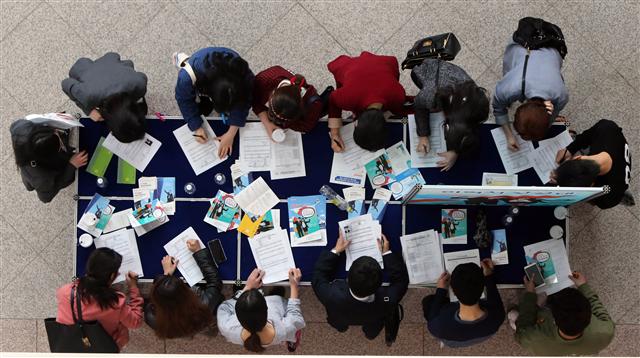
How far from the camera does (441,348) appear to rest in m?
3.39

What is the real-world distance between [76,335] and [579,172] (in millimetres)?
2841

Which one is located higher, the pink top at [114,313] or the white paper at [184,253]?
the white paper at [184,253]

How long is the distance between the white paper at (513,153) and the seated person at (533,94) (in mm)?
29

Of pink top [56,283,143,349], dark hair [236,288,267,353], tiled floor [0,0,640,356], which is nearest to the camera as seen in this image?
dark hair [236,288,267,353]

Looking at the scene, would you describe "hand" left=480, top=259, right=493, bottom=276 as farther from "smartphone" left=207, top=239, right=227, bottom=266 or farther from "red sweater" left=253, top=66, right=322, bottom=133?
"smartphone" left=207, top=239, right=227, bottom=266

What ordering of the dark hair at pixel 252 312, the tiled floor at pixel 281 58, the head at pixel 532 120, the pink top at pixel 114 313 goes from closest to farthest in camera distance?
the dark hair at pixel 252 312, the head at pixel 532 120, the pink top at pixel 114 313, the tiled floor at pixel 281 58

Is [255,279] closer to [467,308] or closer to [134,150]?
[134,150]

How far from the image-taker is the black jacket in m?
2.72

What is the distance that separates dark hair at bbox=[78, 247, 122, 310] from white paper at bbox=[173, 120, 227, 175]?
2.25 feet

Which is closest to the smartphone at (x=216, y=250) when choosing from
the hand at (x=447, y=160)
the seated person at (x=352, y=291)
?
the seated person at (x=352, y=291)

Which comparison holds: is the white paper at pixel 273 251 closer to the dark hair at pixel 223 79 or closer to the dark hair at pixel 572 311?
the dark hair at pixel 223 79

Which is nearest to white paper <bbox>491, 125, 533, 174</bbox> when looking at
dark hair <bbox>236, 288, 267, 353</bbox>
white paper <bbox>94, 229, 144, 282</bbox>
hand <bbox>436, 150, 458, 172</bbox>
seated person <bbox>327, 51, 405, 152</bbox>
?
hand <bbox>436, 150, 458, 172</bbox>

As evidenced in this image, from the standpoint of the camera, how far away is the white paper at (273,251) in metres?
2.85

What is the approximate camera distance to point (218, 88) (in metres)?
2.55
